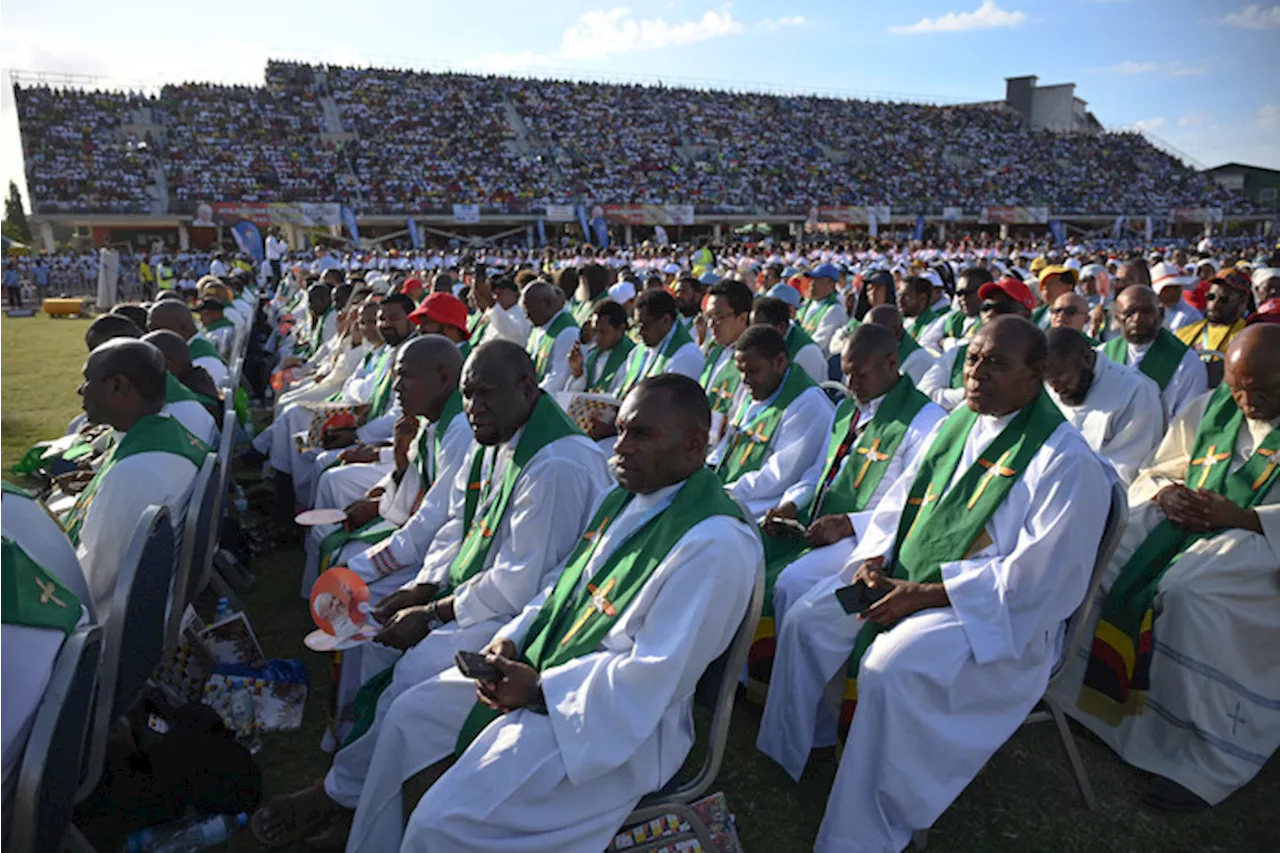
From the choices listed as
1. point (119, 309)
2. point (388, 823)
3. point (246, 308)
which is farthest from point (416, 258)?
point (388, 823)

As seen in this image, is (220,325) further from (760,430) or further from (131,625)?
(131,625)

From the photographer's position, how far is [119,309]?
274 inches

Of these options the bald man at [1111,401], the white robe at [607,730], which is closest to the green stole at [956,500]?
the white robe at [607,730]

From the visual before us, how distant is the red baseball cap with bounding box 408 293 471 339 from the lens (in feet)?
19.3

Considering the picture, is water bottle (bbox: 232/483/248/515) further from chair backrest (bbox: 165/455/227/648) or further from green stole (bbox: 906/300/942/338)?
green stole (bbox: 906/300/942/338)

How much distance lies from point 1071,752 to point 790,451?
1911 millimetres

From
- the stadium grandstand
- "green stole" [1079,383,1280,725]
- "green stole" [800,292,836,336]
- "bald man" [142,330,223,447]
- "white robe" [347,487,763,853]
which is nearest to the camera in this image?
"white robe" [347,487,763,853]

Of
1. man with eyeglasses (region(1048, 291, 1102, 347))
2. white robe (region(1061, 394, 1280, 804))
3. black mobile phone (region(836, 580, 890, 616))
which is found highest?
man with eyeglasses (region(1048, 291, 1102, 347))

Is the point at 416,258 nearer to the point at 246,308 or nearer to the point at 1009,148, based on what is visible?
the point at 246,308

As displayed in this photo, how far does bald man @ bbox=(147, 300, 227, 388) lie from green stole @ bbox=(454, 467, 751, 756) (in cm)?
469

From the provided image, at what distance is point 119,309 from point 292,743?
15.3ft

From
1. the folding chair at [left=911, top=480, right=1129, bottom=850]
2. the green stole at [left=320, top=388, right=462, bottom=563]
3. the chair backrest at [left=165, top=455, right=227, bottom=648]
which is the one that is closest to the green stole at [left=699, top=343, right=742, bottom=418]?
the green stole at [left=320, top=388, right=462, bottom=563]

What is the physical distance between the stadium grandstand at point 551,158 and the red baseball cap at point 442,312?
28.7 meters

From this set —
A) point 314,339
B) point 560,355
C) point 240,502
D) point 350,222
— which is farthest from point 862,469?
point 350,222
